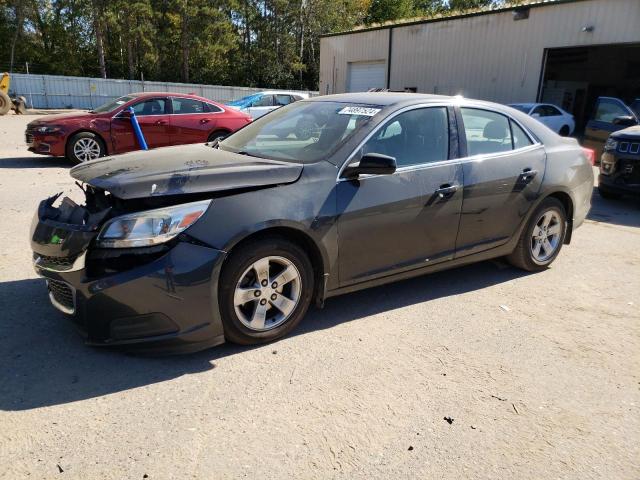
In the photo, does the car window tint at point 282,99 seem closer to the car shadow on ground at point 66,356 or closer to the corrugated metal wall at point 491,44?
the corrugated metal wall at point 491,44

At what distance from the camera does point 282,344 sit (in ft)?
11.4

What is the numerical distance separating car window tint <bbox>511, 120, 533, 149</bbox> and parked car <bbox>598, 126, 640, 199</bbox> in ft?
15.1

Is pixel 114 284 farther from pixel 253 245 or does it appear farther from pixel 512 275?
pixel 512 275

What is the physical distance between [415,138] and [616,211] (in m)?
6.06

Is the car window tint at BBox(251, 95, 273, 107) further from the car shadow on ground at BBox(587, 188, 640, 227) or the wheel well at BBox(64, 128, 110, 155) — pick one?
the car shadow on ground at BBox(587, 188, 640, 227)

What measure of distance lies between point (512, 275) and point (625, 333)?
127cm

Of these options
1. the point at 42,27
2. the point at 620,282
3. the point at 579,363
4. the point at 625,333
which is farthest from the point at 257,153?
the point at 42,27

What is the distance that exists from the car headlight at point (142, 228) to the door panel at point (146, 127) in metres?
8.02

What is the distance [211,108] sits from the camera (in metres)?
11.6

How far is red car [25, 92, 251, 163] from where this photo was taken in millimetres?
10023

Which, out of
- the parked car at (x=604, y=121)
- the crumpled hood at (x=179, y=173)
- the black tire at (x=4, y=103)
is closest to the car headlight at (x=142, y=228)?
the crumpled hood at (x=179, y=173)

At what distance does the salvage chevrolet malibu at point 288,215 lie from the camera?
298 cm

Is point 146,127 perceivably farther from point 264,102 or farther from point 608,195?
point 608,195

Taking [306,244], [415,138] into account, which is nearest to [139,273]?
[306,244]
